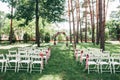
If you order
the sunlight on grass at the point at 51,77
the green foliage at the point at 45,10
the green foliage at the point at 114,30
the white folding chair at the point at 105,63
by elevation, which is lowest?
the sunlight on grass at the point at 51,77

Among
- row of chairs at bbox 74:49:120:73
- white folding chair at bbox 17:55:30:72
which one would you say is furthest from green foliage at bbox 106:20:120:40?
white folding chair at bbox 17:55:30:72

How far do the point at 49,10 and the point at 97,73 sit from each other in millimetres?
25678

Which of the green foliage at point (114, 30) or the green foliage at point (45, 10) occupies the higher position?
the green foliage at point (45, 10)

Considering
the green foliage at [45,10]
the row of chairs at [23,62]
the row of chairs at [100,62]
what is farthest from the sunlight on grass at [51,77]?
the green foliage at [45,10]

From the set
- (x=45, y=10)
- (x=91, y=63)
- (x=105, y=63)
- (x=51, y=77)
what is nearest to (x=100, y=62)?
(x=105, y=63)

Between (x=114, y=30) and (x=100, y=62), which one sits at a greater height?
(x=114, y=30)

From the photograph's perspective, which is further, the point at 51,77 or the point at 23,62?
the point at 23,62

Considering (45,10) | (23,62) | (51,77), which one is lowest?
(51,77)

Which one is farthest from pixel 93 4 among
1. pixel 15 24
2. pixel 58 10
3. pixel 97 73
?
pixel 97 73

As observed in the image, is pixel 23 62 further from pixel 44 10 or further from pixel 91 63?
pixel 44 10

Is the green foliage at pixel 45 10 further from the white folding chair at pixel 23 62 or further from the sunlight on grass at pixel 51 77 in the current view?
the sunlight on grass at pixel 51 77

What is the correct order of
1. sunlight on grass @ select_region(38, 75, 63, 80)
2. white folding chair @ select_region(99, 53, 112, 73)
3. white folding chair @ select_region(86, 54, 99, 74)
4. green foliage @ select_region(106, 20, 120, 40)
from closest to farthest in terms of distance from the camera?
sunlight on grass @ select_region(38, 75, 63, 80), white folding chair @ select_region(86, 54, 99, 74), white folding chair @ select_region(99, 53, 112, 73), green foliage @ select_region(106, 20, 120, 40)

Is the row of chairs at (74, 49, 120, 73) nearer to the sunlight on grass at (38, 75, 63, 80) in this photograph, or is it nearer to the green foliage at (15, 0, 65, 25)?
the sunlight on grass at (38, 75, 63, 80)

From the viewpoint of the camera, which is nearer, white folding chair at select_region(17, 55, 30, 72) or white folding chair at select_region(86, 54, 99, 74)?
white folding chair at select_region(86, 54, 99, 74)
